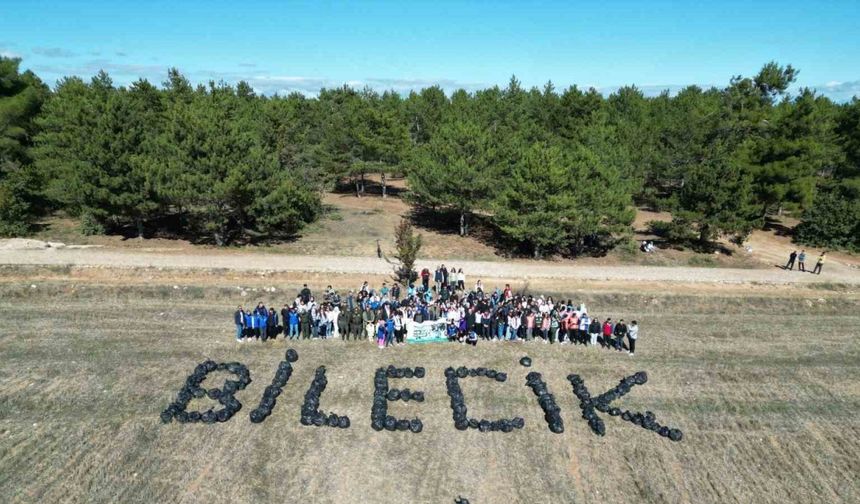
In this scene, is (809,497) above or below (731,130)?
below

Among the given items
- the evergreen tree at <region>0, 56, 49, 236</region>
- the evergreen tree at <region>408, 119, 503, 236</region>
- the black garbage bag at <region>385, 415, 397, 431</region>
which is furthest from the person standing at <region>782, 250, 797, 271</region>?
the evergreen tree at <region>0, 56, 49, 236</region>

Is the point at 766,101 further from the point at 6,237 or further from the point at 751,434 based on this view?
the point at 6,237

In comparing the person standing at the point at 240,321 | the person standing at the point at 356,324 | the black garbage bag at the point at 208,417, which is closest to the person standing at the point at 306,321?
the person standing at the point at 356,324

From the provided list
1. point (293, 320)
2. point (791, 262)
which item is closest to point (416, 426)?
point (293, 320)

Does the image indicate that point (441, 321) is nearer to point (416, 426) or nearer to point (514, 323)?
point (514, 323)

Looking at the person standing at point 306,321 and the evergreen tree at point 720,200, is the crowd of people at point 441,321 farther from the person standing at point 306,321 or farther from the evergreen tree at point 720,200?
the evergreen tree at point 720,200

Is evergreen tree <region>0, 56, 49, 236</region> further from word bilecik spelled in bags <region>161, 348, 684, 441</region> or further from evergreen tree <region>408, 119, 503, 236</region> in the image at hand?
evergreen tree <region>408, 119, 503, 236</region>

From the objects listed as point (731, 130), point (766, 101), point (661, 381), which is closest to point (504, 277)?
point (661, 381)

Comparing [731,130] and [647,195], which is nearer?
[731,130]
